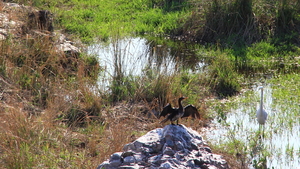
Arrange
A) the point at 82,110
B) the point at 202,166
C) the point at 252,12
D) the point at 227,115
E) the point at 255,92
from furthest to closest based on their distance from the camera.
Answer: the point at 252,12 → the point at 255,92 → the point at 227,115 → the point at 82,110 → the point at 202,166

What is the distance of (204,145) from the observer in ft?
17.0

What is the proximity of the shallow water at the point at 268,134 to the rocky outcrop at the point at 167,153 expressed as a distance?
1250 mm

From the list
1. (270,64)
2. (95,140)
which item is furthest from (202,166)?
(270,64)

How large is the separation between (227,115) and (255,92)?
1.14 m

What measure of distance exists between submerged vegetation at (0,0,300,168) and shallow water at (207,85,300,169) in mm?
52

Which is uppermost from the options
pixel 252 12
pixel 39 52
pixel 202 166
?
pixel 252 12

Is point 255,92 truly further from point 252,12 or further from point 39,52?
point 39,52

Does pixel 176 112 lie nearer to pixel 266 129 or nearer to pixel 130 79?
pixel 266 129

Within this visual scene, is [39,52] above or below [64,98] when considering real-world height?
above

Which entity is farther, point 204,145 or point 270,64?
point 270,64

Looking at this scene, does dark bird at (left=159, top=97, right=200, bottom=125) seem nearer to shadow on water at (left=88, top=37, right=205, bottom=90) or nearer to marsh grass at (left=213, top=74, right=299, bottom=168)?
marsh grass at (left=213, top=74, right=299, bottom=168)

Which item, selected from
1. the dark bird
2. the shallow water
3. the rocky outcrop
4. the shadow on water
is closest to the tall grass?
the shadow on water

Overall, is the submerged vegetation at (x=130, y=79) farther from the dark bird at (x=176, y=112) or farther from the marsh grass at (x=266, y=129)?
the dark bird at (x=176, y=112)

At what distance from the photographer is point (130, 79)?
26.8 ft
